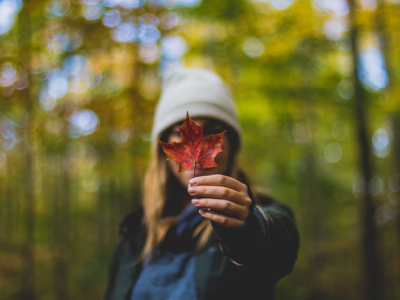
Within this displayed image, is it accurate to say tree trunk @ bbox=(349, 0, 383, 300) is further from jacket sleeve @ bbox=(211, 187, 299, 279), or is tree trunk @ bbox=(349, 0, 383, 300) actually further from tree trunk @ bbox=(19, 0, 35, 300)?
tree trunk @ bbox=(19, 0, 35, 300)

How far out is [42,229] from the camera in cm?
1447

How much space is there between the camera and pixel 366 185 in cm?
365

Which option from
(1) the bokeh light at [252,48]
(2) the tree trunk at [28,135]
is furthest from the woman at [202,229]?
(1) the bokeh light at [252,48]

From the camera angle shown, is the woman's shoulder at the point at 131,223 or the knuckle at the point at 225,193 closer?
the knuckle at the point at 225,193

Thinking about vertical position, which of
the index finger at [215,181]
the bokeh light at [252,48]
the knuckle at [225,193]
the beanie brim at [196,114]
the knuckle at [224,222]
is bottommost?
the knuckle at [224,222]

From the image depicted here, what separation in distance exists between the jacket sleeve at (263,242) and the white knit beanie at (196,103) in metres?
0.58

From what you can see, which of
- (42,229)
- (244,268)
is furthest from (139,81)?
(42,229)

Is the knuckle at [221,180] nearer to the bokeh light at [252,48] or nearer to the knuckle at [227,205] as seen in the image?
the knuckle at [227,205]

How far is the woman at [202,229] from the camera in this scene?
0.87 meters

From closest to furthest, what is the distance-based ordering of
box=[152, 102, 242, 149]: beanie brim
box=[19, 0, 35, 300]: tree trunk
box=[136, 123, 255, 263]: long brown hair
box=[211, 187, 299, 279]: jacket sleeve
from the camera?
box=[211, 187, 299, 279]: jacket sleeve
box=[152, 102, 242, 149]: beanie brim
box=[136, 123, 255, 263]: long brown hair
box=[19, 0, 35, 300]: tree trunk

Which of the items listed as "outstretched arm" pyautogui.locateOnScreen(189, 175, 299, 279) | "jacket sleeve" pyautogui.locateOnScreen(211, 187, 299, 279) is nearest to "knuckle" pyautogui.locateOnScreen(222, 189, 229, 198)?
"outstretched arm" pyautogui.locateOnScreen(189, 175, 299, 279)

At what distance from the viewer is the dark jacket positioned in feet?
3.23

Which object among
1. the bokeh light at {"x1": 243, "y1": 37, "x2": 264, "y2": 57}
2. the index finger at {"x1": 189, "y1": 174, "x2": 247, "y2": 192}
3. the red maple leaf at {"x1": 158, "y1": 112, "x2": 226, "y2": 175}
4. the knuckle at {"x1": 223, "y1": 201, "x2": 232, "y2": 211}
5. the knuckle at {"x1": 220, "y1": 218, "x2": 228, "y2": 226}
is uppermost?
the bokeh light at {"x1": 243, "y1": 37, "x2": 264, "y2": 57}

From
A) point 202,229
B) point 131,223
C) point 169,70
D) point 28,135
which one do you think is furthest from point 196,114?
point 169,70
